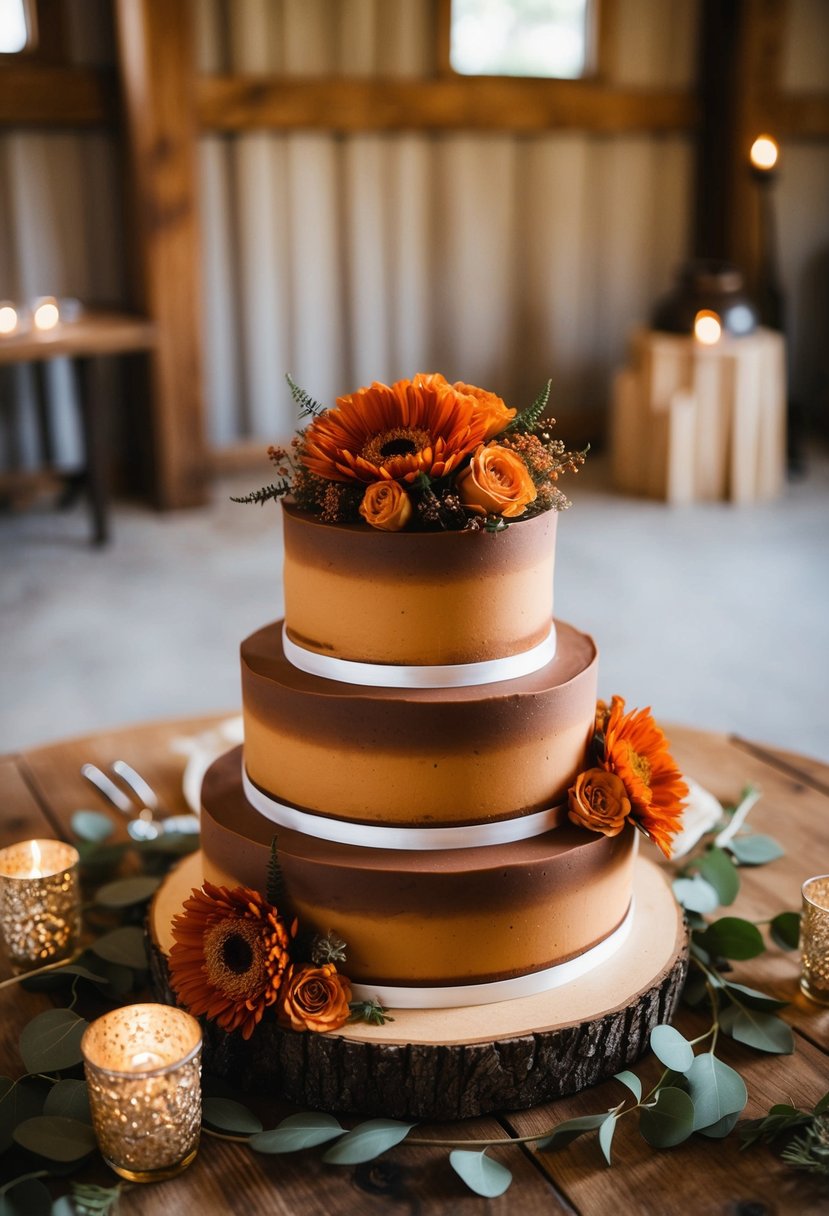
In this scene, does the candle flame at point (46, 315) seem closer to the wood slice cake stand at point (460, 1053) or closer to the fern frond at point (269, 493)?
the fern frond at point (269, 493)

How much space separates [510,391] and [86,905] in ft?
13.5

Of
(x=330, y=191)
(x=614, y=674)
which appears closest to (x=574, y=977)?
(x=614, y=674)

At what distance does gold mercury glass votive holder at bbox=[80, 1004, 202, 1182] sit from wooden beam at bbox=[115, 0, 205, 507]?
328cm

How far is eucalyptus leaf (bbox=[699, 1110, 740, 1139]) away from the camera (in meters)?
1.01

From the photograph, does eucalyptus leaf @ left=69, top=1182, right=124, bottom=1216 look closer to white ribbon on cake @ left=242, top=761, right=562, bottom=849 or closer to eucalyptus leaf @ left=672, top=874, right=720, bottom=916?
white ribbon on cake @ left=242, top=761, right=562, bottom=849

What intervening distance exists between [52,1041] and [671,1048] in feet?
1.76

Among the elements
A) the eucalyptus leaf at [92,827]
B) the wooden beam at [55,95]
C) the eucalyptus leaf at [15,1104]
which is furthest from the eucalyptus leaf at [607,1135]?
the wooden beam at [55,95]

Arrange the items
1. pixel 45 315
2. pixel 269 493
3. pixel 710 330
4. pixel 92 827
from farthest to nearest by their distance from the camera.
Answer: pixel 710 330, pixel 45 315, pixel 92 827, pixel 269 493

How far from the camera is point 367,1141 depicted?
1.00m

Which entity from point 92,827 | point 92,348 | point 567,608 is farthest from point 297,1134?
point 92,348

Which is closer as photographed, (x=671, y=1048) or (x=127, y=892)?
(x=671, y=1048)

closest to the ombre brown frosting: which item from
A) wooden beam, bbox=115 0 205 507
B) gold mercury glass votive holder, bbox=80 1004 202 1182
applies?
gold mercury glass votive holder, bbox=80 1004 202 1182

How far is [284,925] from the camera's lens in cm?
109

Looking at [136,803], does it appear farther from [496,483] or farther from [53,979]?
[496,483]
